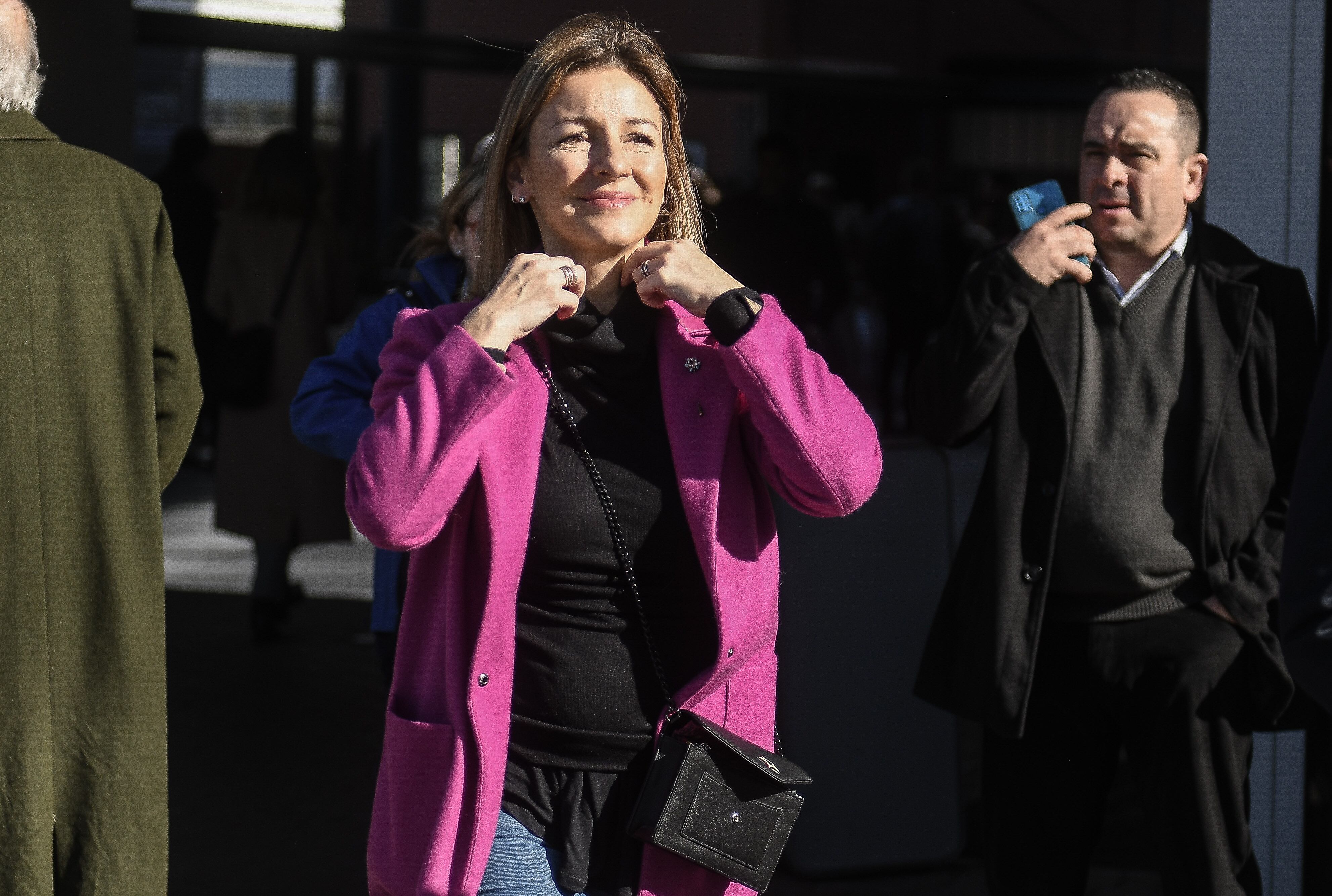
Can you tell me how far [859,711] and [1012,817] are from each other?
98 centimetres

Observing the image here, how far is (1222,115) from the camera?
356cm

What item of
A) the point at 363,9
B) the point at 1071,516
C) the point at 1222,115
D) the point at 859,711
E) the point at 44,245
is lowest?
the point at 859,711

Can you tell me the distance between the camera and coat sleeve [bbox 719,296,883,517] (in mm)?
2053

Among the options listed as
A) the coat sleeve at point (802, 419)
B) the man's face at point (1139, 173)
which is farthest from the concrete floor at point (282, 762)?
the coat sleeve at point (802, 419)

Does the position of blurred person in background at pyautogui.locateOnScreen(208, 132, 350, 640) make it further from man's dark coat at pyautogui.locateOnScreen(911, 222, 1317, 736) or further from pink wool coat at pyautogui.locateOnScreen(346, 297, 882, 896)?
pink wool coat at pyautogui.locateOnScreen(346, 297, 882, 896)

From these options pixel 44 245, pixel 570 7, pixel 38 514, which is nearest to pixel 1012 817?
pixel 38 514

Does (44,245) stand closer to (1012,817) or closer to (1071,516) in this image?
(1071,516)

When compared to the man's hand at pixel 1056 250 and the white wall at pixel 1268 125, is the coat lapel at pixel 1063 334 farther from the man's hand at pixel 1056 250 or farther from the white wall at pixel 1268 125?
the white wall at pixel 1268 125

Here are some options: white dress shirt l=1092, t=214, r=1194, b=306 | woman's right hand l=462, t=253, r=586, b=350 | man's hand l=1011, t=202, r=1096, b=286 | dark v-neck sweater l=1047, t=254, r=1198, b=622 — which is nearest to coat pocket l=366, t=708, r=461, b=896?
woman's right hand l=462, t=253, r=586, b=350

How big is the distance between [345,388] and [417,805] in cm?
145

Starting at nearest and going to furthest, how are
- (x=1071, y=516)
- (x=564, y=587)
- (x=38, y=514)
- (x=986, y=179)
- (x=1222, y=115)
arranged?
(x=564, y=587) → (x=38, y=514) → (x=1071, y=516) → (x=1222, y=115) → (x=986, y=179)

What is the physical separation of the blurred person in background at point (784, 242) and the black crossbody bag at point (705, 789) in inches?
87.5

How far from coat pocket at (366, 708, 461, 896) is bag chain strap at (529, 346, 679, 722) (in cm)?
29

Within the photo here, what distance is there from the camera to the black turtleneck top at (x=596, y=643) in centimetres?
205
